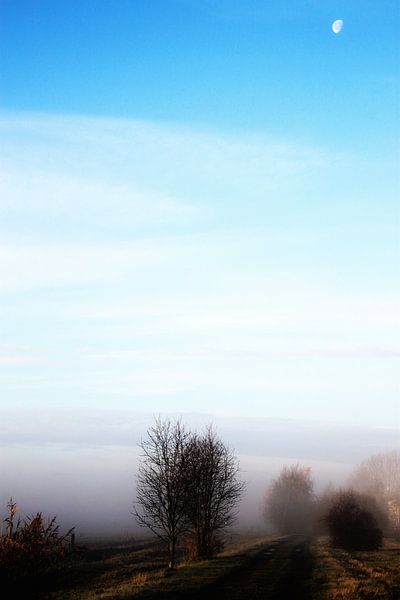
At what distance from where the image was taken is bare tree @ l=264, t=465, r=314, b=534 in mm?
97625

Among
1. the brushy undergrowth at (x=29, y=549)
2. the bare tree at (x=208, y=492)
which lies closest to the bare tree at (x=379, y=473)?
the bare tree at (x=208, y=492)

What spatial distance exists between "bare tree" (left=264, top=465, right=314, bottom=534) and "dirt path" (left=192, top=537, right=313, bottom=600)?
63.2 metres

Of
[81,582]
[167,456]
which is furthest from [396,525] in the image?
[81,582]

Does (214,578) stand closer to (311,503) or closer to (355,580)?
(355,580)

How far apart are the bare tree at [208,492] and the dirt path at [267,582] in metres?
6.32

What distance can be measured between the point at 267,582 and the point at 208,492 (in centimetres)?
2047

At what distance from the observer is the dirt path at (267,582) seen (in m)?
23.1

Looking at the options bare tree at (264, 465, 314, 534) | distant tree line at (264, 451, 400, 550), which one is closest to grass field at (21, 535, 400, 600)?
distant tree line at (264, 451, 400, 550)

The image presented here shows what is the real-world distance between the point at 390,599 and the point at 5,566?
18.1m

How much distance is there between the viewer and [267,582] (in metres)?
27.0

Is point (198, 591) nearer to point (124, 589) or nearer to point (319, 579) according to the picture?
point (124, 589)

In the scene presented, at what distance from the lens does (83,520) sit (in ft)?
420

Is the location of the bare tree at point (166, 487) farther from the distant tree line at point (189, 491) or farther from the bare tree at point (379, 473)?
the bare tree at point (379, 473)

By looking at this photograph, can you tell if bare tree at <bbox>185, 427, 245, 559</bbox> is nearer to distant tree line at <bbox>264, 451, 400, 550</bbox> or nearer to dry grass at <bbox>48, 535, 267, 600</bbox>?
dry grass at <bbox>48, 535, 267, 600</bbox>
